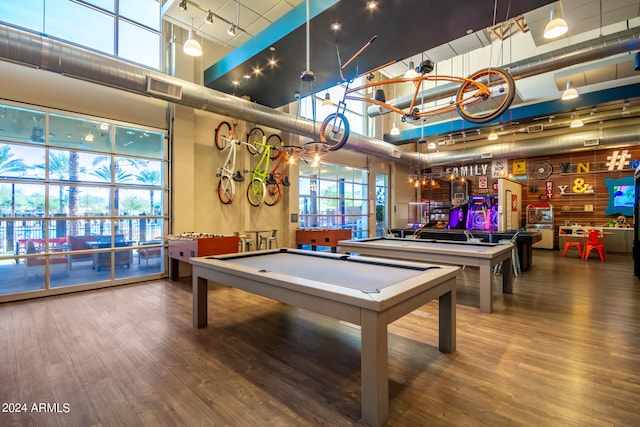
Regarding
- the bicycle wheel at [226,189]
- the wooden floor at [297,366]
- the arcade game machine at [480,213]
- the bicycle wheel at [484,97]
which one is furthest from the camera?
the arcade game machine at [480,213]

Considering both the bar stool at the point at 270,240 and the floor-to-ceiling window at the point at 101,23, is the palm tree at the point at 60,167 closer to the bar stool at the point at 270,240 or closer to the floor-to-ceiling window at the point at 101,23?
the floor-to-ceiling window at the point at 101,23

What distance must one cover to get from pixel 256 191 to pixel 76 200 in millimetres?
3564

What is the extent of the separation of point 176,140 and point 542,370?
22.0ft

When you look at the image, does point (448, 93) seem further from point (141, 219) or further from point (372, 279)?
point (141, 219)

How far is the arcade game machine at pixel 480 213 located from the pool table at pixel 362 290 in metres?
8.89

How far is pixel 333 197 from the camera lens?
10195 mm

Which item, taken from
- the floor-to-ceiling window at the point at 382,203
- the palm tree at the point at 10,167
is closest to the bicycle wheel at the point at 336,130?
the palm tree at the point at 10,167

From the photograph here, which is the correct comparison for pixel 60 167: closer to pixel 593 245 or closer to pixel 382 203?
pixel 382 203

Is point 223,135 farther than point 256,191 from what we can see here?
No

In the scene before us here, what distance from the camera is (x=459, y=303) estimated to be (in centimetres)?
436

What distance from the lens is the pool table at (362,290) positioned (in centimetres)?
184

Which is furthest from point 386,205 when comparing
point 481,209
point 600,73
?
point 600,73

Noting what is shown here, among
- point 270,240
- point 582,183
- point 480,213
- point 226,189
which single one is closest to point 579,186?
point 582,183

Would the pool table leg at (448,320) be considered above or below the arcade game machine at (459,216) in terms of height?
below
